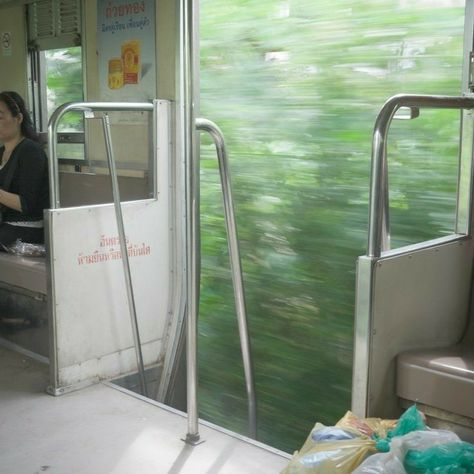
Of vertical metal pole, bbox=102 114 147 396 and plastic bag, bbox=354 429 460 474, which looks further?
vertical metal pole, bbox=102 114 147 396

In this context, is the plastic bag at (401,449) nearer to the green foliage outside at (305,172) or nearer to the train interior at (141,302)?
the train interior at (141,302)

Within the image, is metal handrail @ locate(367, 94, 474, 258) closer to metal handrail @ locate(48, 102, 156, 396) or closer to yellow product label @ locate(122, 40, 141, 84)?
metal handrail @ locate(48, 102, 156, 396)

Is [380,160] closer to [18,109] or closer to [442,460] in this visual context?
[442,460]

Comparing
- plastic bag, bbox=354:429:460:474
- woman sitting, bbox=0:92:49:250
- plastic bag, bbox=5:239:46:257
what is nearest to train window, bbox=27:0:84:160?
woman sitting, bbox=0:92:49:250

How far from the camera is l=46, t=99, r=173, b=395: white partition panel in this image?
3.50m

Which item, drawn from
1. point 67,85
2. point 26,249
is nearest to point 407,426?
point 26,249

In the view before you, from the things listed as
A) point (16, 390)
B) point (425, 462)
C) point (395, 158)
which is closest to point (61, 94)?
point (16, 390)

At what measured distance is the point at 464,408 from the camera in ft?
7.75

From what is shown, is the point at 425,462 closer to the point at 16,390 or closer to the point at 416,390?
the point at 416,390

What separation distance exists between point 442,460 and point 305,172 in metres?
2.00

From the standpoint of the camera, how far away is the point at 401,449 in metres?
2.00

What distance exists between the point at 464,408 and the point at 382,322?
40cm

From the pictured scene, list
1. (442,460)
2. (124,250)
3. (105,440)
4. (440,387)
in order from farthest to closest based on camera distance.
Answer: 1. (124,250)
2. (105,440)
3. (440,387)
4. (442,460)

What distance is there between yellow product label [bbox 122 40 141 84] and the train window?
0.54 m
